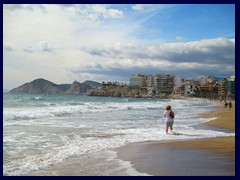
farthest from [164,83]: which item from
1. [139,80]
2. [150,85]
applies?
[139,80]

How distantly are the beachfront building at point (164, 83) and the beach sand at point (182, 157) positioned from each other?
93889 millimetres

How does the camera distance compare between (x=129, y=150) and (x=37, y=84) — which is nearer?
(x=129, y=150)

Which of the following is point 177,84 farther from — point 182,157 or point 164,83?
point 182,157

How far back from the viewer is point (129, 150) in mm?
7871

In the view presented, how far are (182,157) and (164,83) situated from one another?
113 metres

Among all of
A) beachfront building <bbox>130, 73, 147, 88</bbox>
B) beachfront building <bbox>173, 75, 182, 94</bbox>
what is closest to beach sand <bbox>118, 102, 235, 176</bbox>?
beachfront building <bbox>130, 73, 147, 88</bbox>

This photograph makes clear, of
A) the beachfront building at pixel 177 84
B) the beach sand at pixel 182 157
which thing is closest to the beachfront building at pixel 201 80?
the beachfront building at pixel 177 84

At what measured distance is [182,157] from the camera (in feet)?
21.8

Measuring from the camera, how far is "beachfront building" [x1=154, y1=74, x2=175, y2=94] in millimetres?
106581

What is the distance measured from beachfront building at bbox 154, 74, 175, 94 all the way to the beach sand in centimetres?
9389

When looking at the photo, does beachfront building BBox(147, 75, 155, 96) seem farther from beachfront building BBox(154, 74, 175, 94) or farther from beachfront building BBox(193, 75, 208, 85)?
beachfront building BBox(193, 75, 208, 85)
